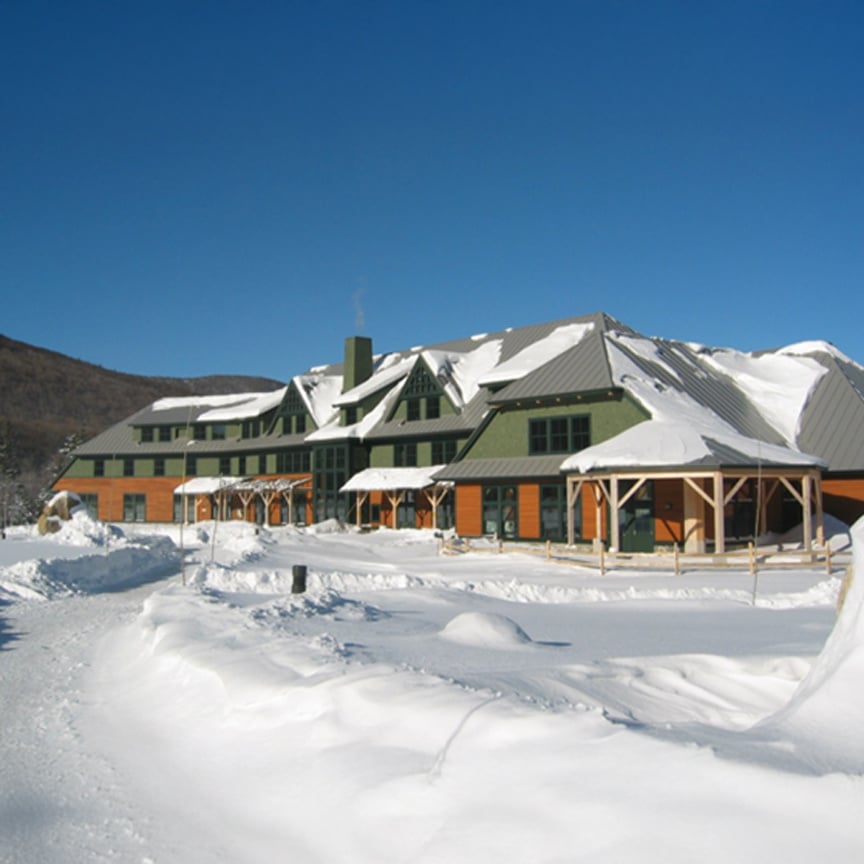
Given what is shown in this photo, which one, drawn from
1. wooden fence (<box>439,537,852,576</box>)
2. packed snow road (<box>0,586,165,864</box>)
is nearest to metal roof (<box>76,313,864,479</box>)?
wooden fence (<box>439,537,852,576</box>)

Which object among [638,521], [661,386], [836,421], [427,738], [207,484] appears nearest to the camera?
[427,738]

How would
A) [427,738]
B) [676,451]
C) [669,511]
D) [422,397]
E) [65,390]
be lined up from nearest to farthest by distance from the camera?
[427,738], [676,451], [669,511], [422,397], [65,390]

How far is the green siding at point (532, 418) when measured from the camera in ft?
101

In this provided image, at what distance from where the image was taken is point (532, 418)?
33.4 meters

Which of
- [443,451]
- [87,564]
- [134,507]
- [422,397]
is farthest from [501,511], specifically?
[134,507]

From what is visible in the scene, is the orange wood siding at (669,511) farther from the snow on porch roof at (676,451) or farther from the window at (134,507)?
the window at (134,507)

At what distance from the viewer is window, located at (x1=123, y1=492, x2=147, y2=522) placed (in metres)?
55.3

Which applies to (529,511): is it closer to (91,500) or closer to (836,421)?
(836,421)

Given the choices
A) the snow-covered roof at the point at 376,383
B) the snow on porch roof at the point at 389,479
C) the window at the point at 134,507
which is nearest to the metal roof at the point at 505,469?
the snow on porch roof at the point at 389,479

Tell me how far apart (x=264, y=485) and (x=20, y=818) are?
4198cm

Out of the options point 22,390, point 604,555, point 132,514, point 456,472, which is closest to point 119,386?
point 22,390

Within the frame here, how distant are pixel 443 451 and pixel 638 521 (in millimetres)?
13665

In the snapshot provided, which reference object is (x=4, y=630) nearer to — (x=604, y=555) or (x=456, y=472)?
(x=604, y=555)

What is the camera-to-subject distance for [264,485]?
48.1 metres
